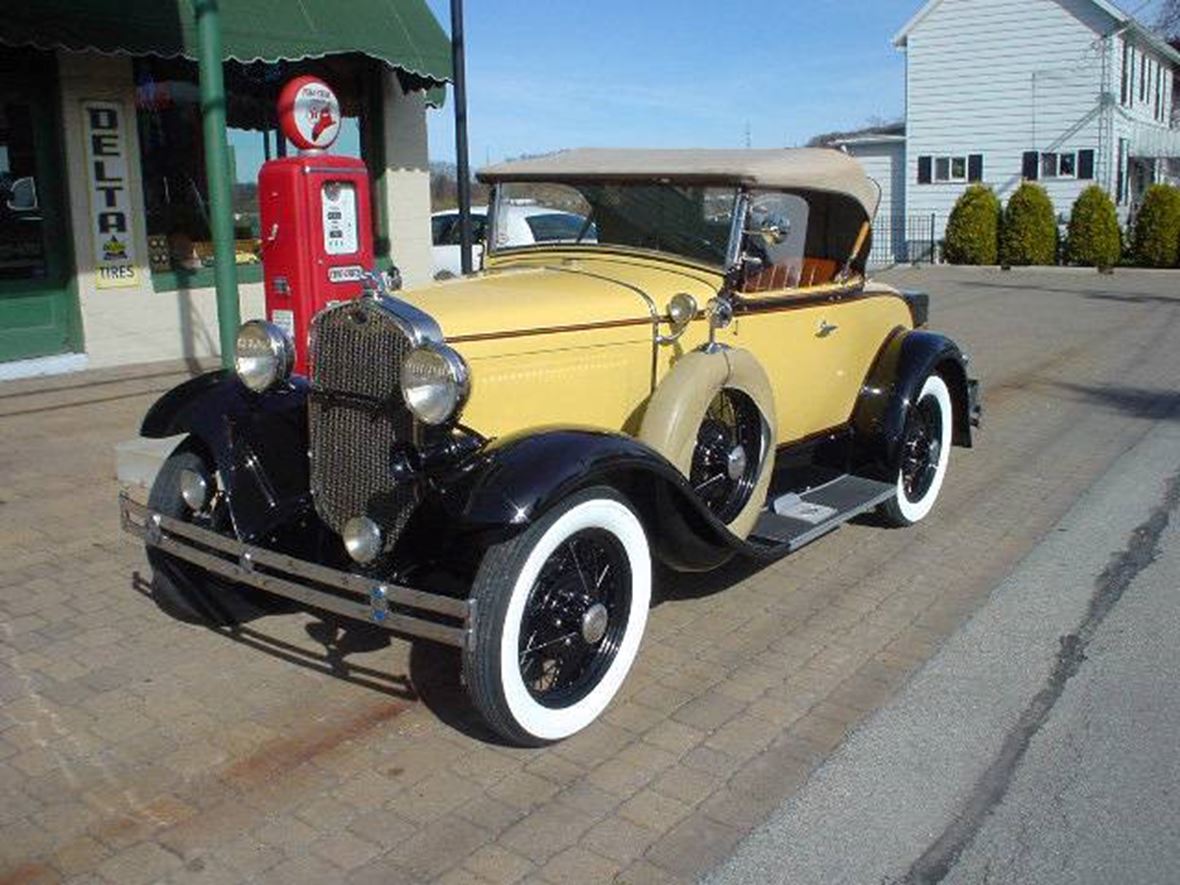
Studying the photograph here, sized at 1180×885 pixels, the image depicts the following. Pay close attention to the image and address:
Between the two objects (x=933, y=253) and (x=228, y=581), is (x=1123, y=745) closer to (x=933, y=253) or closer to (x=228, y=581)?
(x=228, y=581)

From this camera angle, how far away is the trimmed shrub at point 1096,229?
22891 mm

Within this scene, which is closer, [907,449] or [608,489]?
[608,489]

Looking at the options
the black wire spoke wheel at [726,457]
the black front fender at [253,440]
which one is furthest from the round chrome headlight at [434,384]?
the black wire spoke wheel at [726,457]

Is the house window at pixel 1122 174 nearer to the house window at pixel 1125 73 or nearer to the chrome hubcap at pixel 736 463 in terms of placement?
the house window at pixel 1125 73

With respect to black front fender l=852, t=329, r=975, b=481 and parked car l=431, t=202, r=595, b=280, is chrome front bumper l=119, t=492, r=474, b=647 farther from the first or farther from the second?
black front fender l=852, t=329, r=975, b=481

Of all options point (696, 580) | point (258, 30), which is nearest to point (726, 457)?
point (696, 580)

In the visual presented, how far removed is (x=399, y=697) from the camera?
3725mm

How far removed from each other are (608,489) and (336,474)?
96cm

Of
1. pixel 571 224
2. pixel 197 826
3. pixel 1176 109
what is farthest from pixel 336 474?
pixel 1176 109

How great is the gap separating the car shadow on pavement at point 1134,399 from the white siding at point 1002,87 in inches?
775

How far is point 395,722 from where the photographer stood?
355 cm

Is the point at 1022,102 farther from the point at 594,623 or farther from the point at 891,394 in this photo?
the point at 594,623

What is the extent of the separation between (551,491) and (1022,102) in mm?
27986

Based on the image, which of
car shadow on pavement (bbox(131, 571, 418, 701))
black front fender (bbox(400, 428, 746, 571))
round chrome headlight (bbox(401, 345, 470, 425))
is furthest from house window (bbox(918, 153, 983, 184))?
round chrome headlight (bbox(401, 345, 470, 425))
